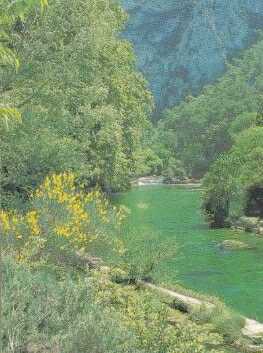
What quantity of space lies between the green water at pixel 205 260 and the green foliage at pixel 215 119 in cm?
5782

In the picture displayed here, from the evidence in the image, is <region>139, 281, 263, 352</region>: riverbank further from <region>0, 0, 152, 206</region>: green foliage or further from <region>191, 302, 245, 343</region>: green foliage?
<region>0, 0, 152, 206</region>: green foliage

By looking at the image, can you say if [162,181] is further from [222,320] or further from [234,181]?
[222,320]

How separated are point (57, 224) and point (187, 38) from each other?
153531mm

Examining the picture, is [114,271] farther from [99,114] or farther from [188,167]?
[188,167]

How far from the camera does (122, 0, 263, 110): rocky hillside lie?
165m

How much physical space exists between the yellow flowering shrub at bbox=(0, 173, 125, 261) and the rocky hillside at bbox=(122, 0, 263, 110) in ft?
496

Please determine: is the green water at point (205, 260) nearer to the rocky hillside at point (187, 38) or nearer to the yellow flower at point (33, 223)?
the yellow flower at point (33, 223)

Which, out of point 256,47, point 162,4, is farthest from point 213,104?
point 162,4

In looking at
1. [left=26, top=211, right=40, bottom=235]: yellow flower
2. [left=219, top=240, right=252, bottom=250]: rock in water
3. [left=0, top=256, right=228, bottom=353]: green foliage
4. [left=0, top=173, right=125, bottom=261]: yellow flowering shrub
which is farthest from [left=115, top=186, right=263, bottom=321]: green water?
[left=0, top=256, right=228, bottom=353]: green foliage

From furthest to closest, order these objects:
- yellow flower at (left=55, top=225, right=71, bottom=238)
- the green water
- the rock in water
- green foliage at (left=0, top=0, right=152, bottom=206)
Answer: the rock in water → green foliage at (left=0, top=0, right=152, bottom=206) → the green water → yellow flower at (left=55, top=225, right=71, bottom=238)

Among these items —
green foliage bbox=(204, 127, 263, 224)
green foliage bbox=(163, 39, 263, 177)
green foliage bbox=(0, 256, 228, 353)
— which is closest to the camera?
green foliage bbox=(0, 256, 228, 353)

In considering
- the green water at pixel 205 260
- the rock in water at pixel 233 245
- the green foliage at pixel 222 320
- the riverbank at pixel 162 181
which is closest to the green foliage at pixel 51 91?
the green water at pixel 205 260

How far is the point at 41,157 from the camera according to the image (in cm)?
1931

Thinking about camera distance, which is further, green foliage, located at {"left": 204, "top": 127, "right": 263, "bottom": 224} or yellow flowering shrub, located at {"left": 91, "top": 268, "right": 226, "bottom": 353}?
green foliage, located at {"left": 204, "top": 127, "right": 263, "bottom": 224}
